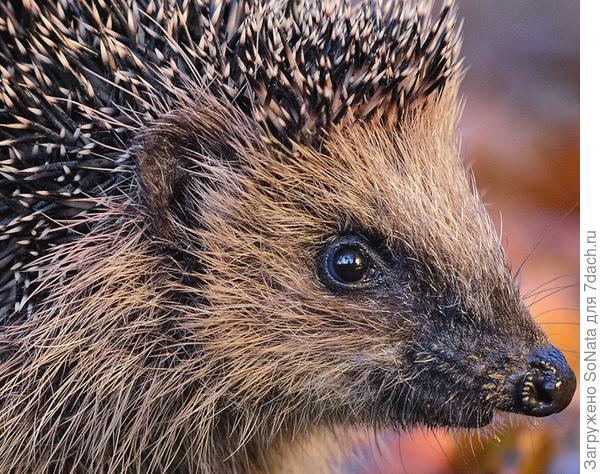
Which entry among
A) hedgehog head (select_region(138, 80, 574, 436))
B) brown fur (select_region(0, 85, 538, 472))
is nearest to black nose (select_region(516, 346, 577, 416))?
hedgehog head (select_region(138, 80, 574, 436))

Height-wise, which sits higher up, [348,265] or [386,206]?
[386,206]

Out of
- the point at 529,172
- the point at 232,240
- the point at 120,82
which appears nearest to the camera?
the point at 120,82

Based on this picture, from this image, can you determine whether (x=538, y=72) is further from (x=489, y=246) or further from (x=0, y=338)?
(x=0, y=338)

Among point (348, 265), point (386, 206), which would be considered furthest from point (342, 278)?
point (386, 206)

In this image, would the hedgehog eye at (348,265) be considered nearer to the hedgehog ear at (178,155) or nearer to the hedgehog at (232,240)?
the hedgehog at (232,240)

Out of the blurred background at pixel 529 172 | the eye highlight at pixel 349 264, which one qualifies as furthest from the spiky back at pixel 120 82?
the blurred background at pixel 529 172

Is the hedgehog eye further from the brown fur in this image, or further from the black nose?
the black nose

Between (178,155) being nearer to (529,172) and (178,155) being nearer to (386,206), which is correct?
(386,206)
